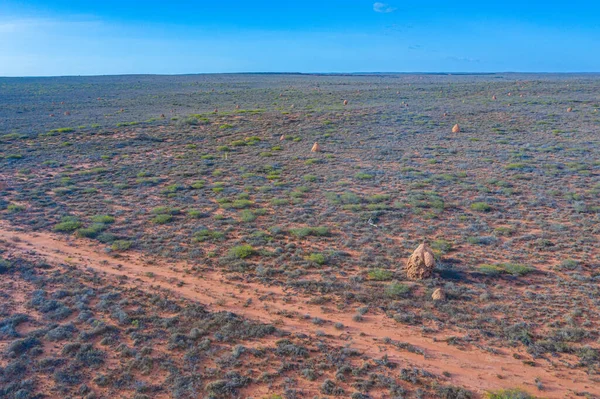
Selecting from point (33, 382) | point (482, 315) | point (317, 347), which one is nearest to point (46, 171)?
point (33, 382)

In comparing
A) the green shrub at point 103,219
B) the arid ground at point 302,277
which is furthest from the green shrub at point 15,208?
the green shrub at point 103,219

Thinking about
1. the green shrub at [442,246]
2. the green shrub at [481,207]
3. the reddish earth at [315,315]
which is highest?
the green shrub at [481,207]

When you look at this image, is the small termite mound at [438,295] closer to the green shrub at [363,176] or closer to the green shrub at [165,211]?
the green shrub at [165,211]

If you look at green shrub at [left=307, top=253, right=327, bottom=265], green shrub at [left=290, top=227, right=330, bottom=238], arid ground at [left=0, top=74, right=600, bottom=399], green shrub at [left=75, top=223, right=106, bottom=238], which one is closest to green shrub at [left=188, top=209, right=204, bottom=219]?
arid ground at [left=0, top=74, right=600, bottom=399]

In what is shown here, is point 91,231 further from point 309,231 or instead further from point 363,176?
point 363,176

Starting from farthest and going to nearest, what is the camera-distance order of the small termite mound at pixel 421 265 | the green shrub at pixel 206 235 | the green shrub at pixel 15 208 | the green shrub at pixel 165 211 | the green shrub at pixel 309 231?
the green shrub at pixel 15 208, the green shrub at pixel 165 211, the green shrub at pixel 309 231, the green shrub at pixel 206 235, the small termite mound at pixel 421 265

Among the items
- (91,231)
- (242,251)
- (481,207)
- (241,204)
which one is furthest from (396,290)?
(91,231)

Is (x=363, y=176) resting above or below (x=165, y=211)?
above
